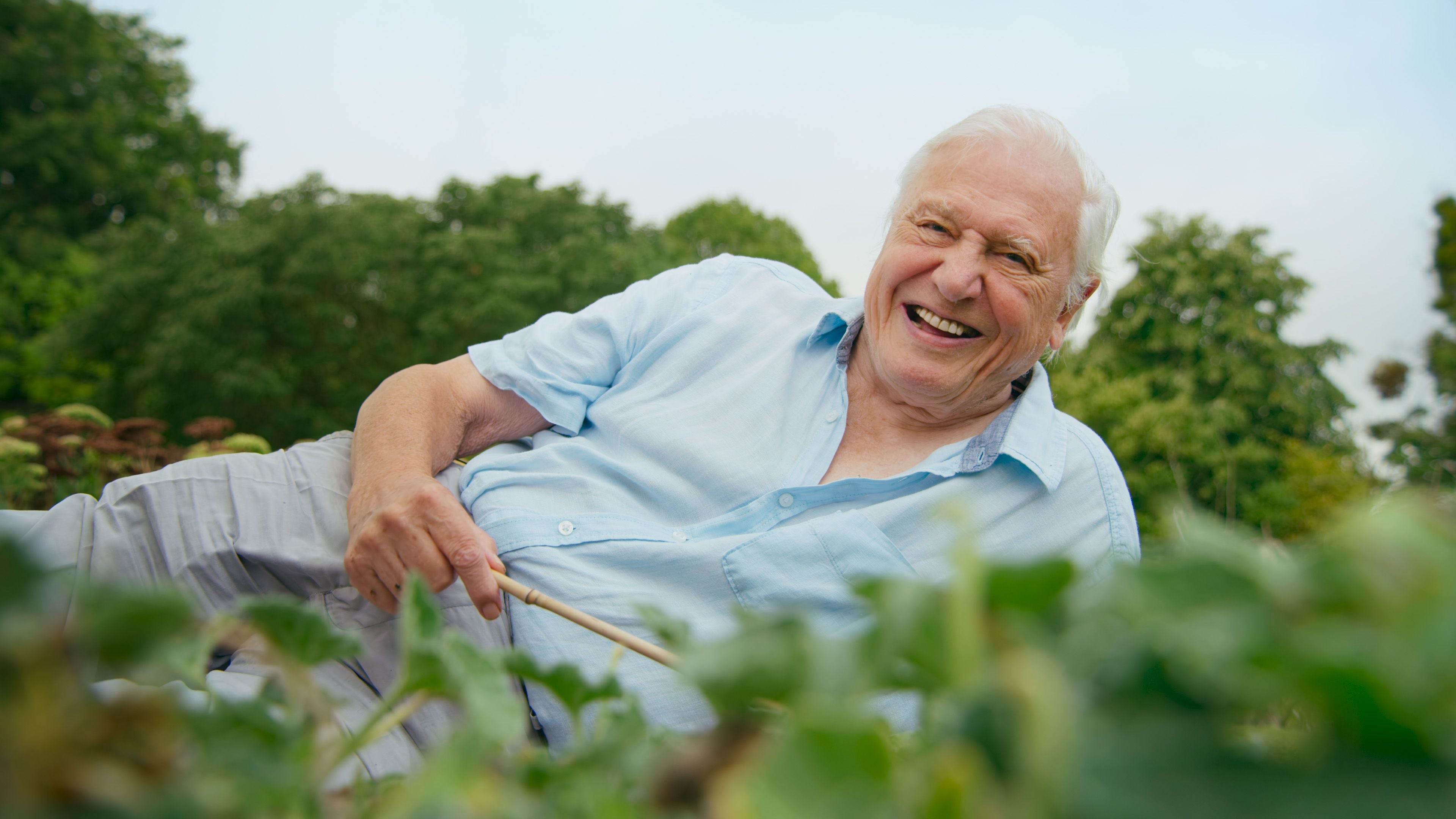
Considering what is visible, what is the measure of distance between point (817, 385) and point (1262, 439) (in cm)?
1669

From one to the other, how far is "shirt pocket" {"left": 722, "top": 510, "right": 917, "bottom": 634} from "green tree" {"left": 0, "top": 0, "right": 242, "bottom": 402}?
58.9 ft

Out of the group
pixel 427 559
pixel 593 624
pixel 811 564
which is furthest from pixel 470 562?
pixel 811 564

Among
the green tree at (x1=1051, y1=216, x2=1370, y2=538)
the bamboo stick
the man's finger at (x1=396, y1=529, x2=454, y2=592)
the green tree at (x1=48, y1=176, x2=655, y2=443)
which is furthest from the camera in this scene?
the green tree at (x1=1051, y1=216, x2=1370, y2=538)

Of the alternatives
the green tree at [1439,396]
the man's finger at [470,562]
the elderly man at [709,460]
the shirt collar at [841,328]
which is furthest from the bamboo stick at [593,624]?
the green tree at [1439,396]

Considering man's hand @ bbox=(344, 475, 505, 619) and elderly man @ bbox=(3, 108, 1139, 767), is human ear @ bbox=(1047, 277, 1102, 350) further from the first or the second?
man's hand @ bbox=(344, 475, 505, 619)

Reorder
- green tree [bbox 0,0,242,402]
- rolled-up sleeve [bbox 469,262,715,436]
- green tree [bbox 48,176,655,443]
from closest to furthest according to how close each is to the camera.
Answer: rolled-up sleeve [bbox 469,262,715,436], green tree [bbox 48,176,655,443], green tree [bbox 0,0,242,402]

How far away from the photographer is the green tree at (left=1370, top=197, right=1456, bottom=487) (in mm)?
14898

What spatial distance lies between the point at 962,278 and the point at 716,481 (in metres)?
0.77

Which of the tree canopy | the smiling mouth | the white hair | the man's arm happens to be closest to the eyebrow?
the white hair

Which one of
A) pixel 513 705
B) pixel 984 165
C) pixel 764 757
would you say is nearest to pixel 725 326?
pixel 984 165

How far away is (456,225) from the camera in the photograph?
54.7 ft

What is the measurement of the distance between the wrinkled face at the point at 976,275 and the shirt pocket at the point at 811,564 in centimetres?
49

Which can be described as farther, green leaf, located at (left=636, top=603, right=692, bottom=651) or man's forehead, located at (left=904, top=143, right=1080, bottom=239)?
man's forehead, located at (left=904, top=143, right=1080, bottom=239)

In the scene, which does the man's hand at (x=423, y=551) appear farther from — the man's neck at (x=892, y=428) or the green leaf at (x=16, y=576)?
the green leaf at (x=16, y=576)
